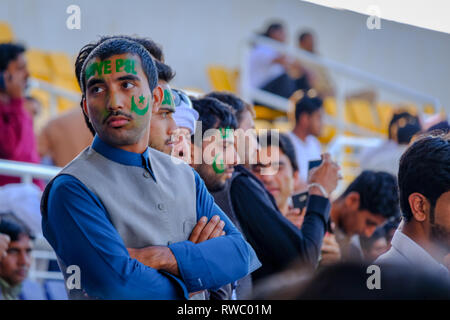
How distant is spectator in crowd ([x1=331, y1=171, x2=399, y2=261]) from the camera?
11.2 ft

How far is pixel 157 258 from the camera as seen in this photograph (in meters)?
1.80

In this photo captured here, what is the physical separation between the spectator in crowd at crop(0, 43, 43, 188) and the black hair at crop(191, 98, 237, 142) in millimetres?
1426

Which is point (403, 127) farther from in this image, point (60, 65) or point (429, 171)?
point (60, 65)

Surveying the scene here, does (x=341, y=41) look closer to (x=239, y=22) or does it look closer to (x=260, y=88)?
(x=239, y=22)

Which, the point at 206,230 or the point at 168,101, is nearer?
the point at 206,230

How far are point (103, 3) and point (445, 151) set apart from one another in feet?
7.39

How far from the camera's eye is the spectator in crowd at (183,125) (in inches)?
89.4

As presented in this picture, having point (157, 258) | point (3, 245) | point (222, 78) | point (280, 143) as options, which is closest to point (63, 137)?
point (3, 245)

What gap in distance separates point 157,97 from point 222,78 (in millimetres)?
4631

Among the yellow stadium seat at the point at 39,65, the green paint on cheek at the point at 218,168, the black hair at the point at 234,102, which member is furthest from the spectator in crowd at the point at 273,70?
the green paint on cheek at the point at 218,168

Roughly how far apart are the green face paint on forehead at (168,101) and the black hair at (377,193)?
156 cm

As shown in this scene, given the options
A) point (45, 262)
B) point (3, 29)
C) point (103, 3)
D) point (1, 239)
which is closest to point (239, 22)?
point (3, 29)

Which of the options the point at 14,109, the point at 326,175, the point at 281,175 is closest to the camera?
the point at 326,175

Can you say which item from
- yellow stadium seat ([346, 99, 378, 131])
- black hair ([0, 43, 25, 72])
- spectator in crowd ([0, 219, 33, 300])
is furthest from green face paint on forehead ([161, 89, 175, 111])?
yellow stadium seat ([346, 99, 378, 131])
